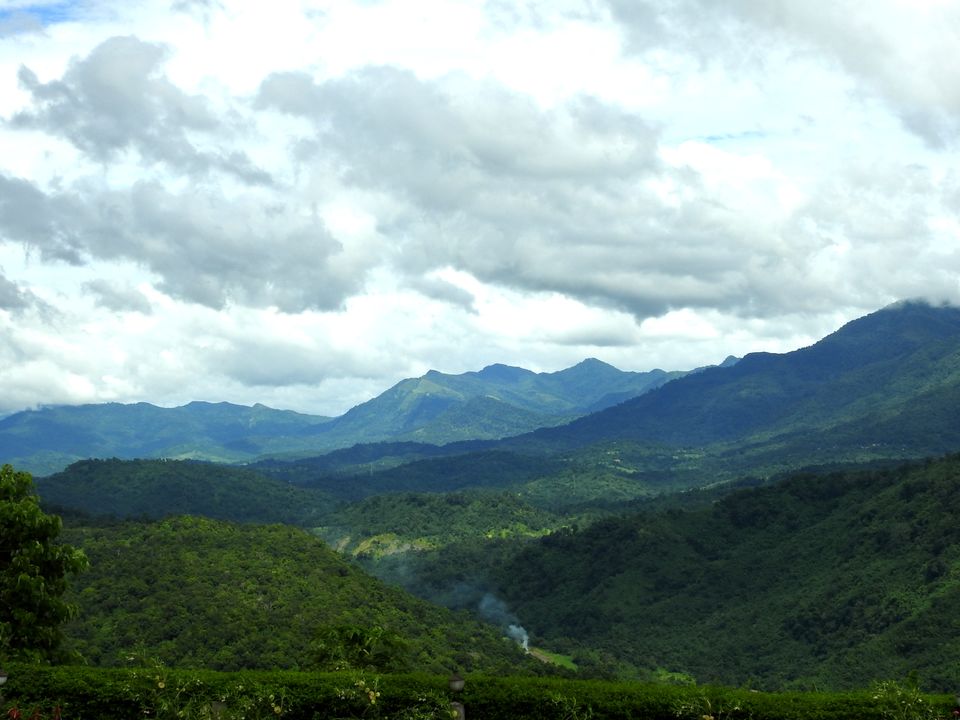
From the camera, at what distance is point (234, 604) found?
91.6m

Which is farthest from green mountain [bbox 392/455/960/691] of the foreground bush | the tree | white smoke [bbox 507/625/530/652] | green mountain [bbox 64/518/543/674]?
the tree

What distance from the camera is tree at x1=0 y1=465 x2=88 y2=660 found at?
141 ft

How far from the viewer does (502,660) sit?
10719 centimetres

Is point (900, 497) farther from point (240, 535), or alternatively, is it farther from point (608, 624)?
point (240, 535)

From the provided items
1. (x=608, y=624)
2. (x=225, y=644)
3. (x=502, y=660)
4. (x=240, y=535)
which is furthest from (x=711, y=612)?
(x=225, y=644)

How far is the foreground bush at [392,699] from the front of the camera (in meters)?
29.0

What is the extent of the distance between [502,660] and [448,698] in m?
81.3

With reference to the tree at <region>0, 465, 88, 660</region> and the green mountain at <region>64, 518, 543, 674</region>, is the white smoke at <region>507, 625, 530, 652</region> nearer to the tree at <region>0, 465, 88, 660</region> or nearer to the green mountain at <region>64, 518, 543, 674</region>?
the green mountain at <region>64, 518, 543, 674</region>

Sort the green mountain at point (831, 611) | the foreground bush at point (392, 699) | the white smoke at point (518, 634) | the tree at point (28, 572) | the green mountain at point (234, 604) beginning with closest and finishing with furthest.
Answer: the foreground bush at point (392, 699), the tree at point (28, 572), the green mountain at point (234, 604), the green mountain at point (831, 611), the white smoke at point (518, 634)

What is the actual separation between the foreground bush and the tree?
42.2 ft

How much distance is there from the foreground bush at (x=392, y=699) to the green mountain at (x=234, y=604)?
34779 mm

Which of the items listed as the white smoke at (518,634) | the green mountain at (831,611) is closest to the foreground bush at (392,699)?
the green mountain at (831,611)

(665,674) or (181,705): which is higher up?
(181,705)

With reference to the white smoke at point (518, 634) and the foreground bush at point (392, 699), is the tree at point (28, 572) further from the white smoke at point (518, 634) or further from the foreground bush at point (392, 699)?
the white smoke at point (518, 634)
